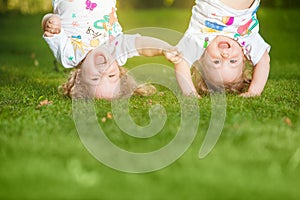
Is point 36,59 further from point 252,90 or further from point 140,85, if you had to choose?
point 252,90

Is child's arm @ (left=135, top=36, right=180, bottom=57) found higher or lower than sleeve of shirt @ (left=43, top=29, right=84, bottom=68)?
higher

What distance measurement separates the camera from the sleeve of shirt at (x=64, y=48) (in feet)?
14.2

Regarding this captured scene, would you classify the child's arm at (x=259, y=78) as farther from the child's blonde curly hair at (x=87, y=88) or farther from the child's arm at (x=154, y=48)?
the child's blonde curly hair at (x=87, y=88)

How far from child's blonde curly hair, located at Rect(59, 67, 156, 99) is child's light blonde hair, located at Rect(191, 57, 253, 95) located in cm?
35

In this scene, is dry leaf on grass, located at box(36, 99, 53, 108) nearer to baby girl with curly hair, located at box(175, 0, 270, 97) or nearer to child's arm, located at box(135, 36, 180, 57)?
child's arm, located at box(135, 36, 180, 57)

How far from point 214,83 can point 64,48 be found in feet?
3.63

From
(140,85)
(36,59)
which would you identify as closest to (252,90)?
(140,85)

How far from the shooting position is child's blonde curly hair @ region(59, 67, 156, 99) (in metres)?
4.20

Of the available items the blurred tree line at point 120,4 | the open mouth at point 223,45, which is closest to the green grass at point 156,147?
the open mouth at point 223,45

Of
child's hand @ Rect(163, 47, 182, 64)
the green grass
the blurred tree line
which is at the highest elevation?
the green grass

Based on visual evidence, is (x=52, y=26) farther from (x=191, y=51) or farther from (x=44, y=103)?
(x=191, y=51)

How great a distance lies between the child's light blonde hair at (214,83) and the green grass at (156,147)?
215 millimetres

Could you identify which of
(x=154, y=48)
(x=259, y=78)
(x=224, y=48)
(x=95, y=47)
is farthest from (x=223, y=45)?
(x=95, y=47)

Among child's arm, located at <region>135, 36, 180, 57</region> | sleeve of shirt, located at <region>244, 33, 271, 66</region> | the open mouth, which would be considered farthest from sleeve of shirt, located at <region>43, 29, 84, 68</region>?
sleeve of shirt, located at <region>244, 33, 271, 66</region>
